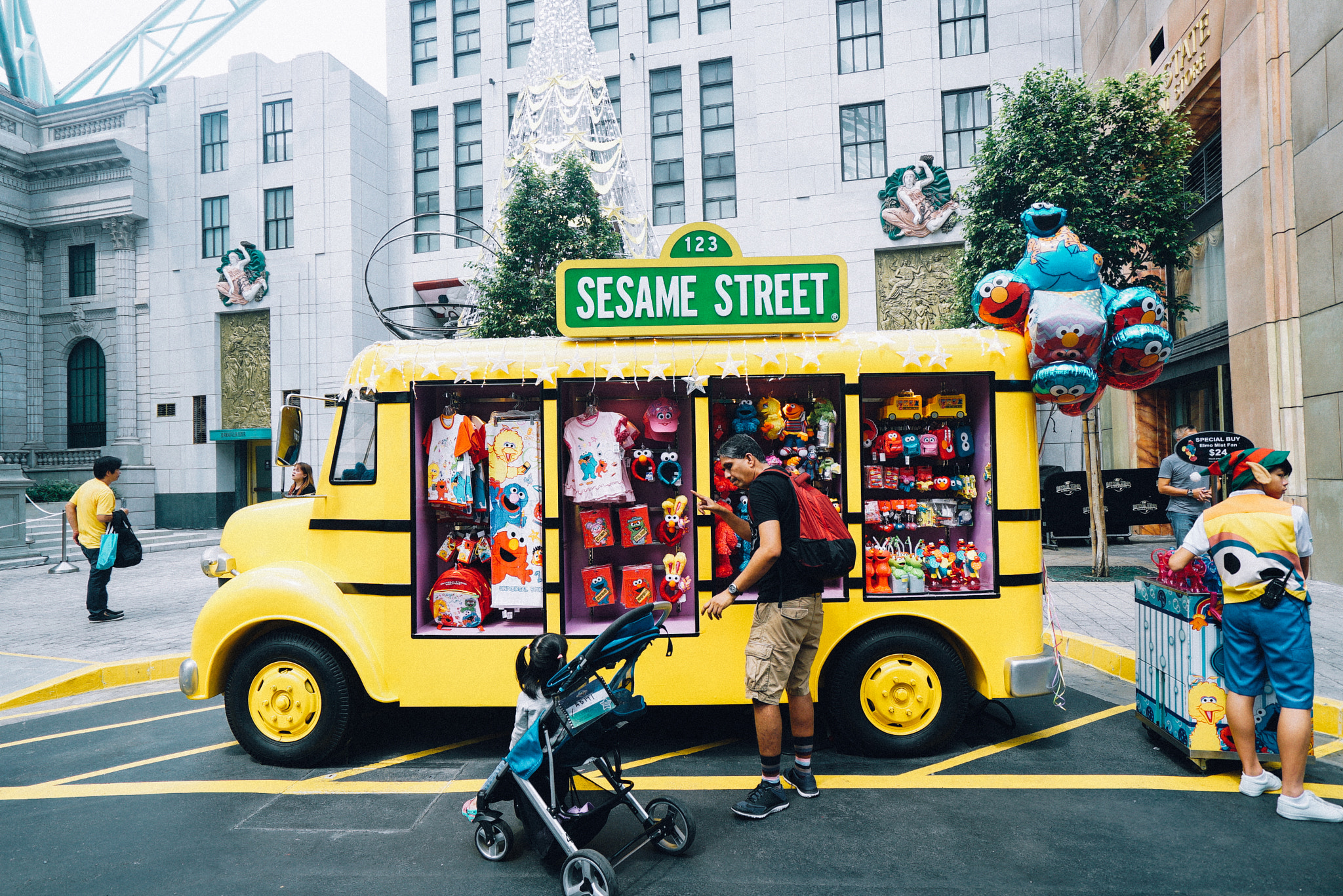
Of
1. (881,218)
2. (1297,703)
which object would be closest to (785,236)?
(881,218)

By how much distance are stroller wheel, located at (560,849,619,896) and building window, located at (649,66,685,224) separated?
20756mm

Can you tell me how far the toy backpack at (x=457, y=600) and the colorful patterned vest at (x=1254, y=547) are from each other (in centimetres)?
427

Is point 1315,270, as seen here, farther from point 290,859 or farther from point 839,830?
point 290,859

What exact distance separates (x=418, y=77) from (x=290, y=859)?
85.9ft

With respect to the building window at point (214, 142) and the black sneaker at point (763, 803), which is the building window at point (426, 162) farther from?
the black sneaker at point (763, 803)

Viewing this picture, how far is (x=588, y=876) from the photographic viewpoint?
3049mm

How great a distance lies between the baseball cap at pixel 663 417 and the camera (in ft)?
15.9

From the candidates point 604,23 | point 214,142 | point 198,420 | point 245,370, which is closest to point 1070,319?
point 604,23

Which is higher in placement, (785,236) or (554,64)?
(554,64)

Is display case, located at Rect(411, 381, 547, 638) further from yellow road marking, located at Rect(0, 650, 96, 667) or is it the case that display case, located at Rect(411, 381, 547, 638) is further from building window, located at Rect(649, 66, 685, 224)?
building window, located at Rect(649, 66, 685, 224)

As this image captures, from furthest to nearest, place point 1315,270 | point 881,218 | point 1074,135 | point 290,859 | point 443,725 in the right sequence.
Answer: point 881,218 → point 1074,135 → point 1315,270 → point 443,725 → point 290,859

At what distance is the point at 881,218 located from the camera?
19484mm

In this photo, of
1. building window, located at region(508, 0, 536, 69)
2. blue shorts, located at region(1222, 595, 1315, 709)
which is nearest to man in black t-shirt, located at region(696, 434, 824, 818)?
blue shorts, located at region(1222, 595, 1315, 709)

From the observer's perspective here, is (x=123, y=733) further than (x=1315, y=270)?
No
